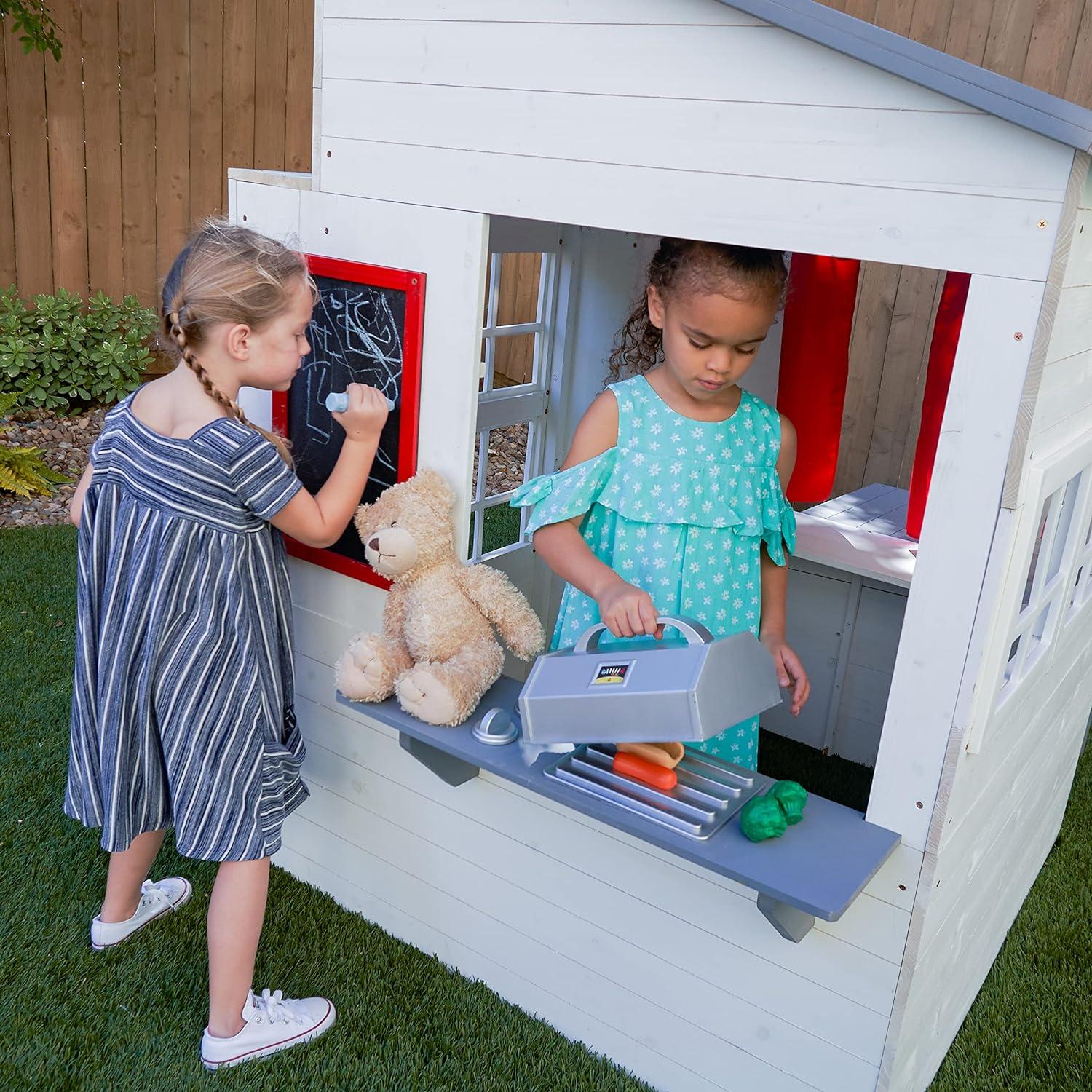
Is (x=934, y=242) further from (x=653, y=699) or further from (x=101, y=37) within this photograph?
(x=101, y=37)

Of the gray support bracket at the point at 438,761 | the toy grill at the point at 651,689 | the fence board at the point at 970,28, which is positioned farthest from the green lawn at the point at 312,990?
the fence board at the point at 970,28

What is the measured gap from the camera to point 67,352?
6113 millimetres

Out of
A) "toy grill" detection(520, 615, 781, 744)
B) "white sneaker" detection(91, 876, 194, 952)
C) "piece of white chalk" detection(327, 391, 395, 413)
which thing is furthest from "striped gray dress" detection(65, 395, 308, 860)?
"toy grill" detection(520, 615, 781, 744)

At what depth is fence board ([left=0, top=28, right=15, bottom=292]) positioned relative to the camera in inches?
245

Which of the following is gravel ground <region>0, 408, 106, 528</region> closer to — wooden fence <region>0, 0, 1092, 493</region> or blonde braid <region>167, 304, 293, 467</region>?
wooden fence <region>0, 0, 1092, 493</region>

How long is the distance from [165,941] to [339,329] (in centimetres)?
142

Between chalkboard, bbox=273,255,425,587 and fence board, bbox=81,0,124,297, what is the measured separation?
503 centimetres

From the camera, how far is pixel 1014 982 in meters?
2.49

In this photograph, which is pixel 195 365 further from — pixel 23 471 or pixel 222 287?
pixel 23 471

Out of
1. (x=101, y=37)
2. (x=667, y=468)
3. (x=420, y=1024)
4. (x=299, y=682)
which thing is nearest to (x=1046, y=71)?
(x=667, y=468)

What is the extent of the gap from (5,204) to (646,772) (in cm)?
614

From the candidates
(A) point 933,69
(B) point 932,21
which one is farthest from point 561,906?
(B) point 932,21

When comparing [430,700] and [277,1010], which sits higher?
[430,700]

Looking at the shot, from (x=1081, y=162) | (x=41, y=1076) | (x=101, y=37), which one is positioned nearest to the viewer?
(x=1081, y=162)
